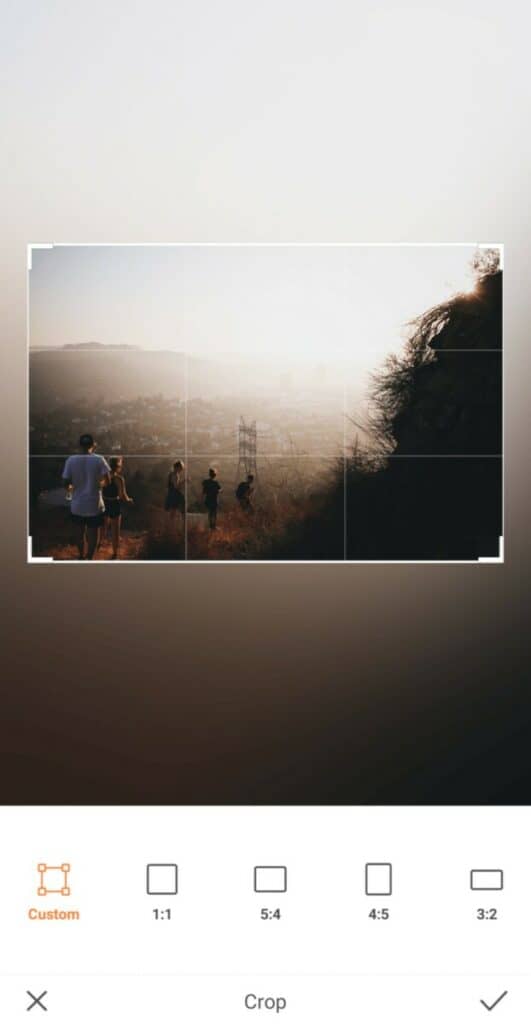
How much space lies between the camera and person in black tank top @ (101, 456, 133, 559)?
5211 mm

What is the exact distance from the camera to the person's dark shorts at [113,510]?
5242mm

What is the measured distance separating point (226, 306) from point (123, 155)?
982 millimetres

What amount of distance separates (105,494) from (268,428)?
38.5 inches

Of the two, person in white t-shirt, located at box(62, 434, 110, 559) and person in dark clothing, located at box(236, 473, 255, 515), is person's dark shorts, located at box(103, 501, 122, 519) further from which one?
person in dark clothing, located at box(236, 473, 255, 515)
